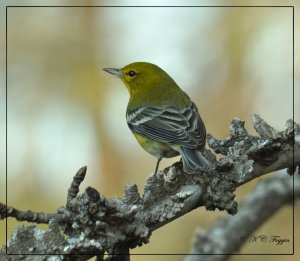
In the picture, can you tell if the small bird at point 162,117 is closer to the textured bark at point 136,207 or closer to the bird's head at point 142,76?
the bird's head at point 142,76

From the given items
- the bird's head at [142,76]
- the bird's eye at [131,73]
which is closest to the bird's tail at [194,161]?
the bird's head at [142,76]

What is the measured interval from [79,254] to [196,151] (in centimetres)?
188

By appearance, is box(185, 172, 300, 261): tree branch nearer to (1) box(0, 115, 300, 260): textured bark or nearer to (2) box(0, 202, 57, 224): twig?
(1) box(0, 115, 300, 260): textured bark

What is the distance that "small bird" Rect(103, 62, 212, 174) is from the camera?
5.06 m

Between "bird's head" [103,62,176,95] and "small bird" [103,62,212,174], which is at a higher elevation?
"bird's head" [103,62,176,95]

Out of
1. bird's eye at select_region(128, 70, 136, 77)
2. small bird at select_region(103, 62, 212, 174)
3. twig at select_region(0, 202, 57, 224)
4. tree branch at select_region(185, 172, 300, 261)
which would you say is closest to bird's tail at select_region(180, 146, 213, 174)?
small bird at select_region(103, 62, 212, 174)

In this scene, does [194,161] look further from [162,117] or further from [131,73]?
[131,73]

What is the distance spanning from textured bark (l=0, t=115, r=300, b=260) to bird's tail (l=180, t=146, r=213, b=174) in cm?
7

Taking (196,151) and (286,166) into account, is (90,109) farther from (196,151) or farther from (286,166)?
(286,166)

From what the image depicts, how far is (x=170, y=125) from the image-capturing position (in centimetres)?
545

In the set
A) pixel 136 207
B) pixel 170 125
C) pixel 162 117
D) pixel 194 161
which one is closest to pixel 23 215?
pixel 136 207

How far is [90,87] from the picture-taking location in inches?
299

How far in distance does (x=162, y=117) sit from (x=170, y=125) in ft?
0.86

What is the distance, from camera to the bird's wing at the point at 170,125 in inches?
203
